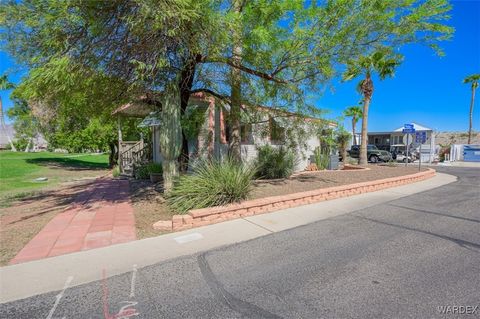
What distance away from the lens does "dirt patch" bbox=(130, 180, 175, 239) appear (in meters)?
5.19

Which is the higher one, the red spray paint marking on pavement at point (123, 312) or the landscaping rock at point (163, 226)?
the landscaping rock at point (163, 226)

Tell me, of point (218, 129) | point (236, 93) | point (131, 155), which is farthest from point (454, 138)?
point (131, 155)

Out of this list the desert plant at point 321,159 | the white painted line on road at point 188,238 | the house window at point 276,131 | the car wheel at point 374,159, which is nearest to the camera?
the white painted line on road at point 188,238

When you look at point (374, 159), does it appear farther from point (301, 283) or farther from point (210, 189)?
point (301, 283)

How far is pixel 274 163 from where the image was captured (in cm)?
1138

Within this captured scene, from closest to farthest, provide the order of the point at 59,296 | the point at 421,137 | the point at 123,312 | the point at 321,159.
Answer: the point at 123,312, the point at 59,296, the point at 321,159, the point at 421,137

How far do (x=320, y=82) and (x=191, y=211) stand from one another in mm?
5117

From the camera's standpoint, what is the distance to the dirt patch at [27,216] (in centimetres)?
449

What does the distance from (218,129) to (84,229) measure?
760 cm

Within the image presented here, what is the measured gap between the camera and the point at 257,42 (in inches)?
226

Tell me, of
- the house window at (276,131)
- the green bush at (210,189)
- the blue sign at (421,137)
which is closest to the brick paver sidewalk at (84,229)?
the green bush at (210,189)

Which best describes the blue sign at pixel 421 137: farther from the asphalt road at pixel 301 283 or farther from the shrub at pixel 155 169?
the shrub at pixel 155 169

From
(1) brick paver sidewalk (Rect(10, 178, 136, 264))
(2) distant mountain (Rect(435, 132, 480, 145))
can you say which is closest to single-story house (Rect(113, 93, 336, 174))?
(1) brick paver sidewalk (Rect(10, 178, 136, 264))

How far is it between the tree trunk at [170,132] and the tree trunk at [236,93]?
1800 mm
